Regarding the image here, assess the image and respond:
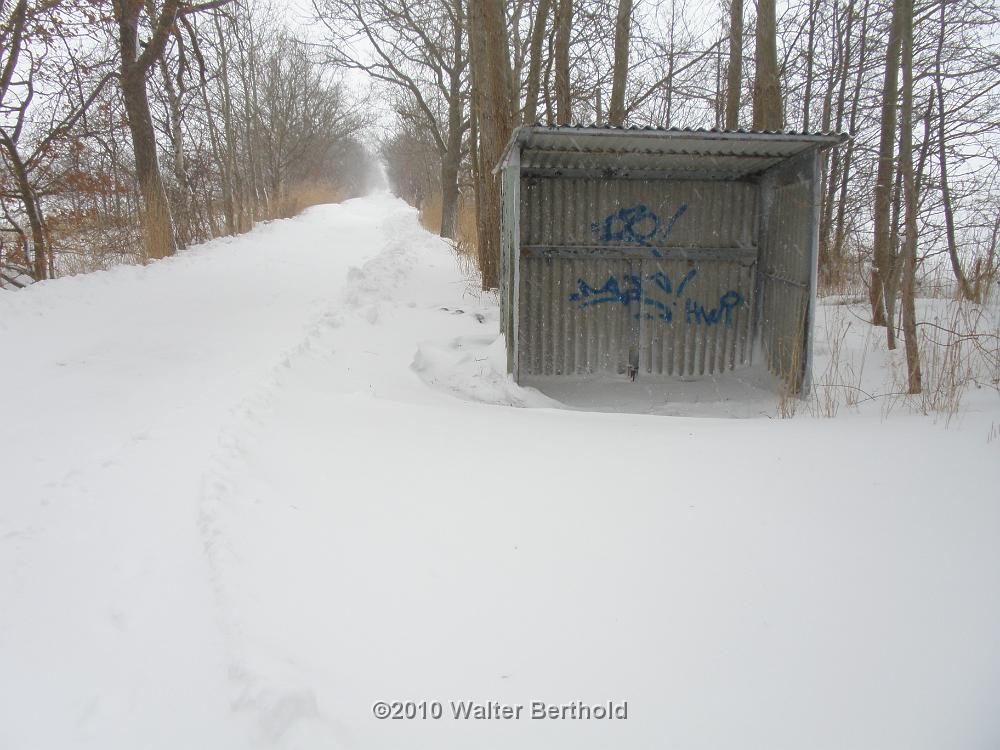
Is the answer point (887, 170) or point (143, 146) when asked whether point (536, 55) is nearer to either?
point (887, 170)

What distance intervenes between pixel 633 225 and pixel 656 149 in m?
1.13

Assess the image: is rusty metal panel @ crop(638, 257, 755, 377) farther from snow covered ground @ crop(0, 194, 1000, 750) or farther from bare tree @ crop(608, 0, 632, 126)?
bare tree @ crop(608, 0, 632, 126)

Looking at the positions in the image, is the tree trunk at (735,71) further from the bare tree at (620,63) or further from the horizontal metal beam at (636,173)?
the horizontal metal beam at (636,173)

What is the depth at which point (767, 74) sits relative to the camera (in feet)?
30.5

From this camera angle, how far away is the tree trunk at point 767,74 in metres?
9.19

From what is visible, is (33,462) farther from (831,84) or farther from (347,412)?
(831,84)

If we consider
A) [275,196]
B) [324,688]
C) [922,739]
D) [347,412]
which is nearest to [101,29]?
[347,412]

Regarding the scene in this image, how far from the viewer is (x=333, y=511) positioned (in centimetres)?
328

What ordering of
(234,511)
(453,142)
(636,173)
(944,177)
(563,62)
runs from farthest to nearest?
(453,142) < (563,62) < (944,177) < (636,173) < (234,511)

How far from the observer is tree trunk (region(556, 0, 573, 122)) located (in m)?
10.3

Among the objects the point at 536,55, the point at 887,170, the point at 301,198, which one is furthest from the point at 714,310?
the point at 301,198

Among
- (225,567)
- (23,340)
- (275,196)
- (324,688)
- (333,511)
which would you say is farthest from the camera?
(275,196)

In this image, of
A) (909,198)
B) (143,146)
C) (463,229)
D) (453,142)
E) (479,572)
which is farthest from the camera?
(453,142)

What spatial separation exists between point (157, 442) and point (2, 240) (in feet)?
27.1
